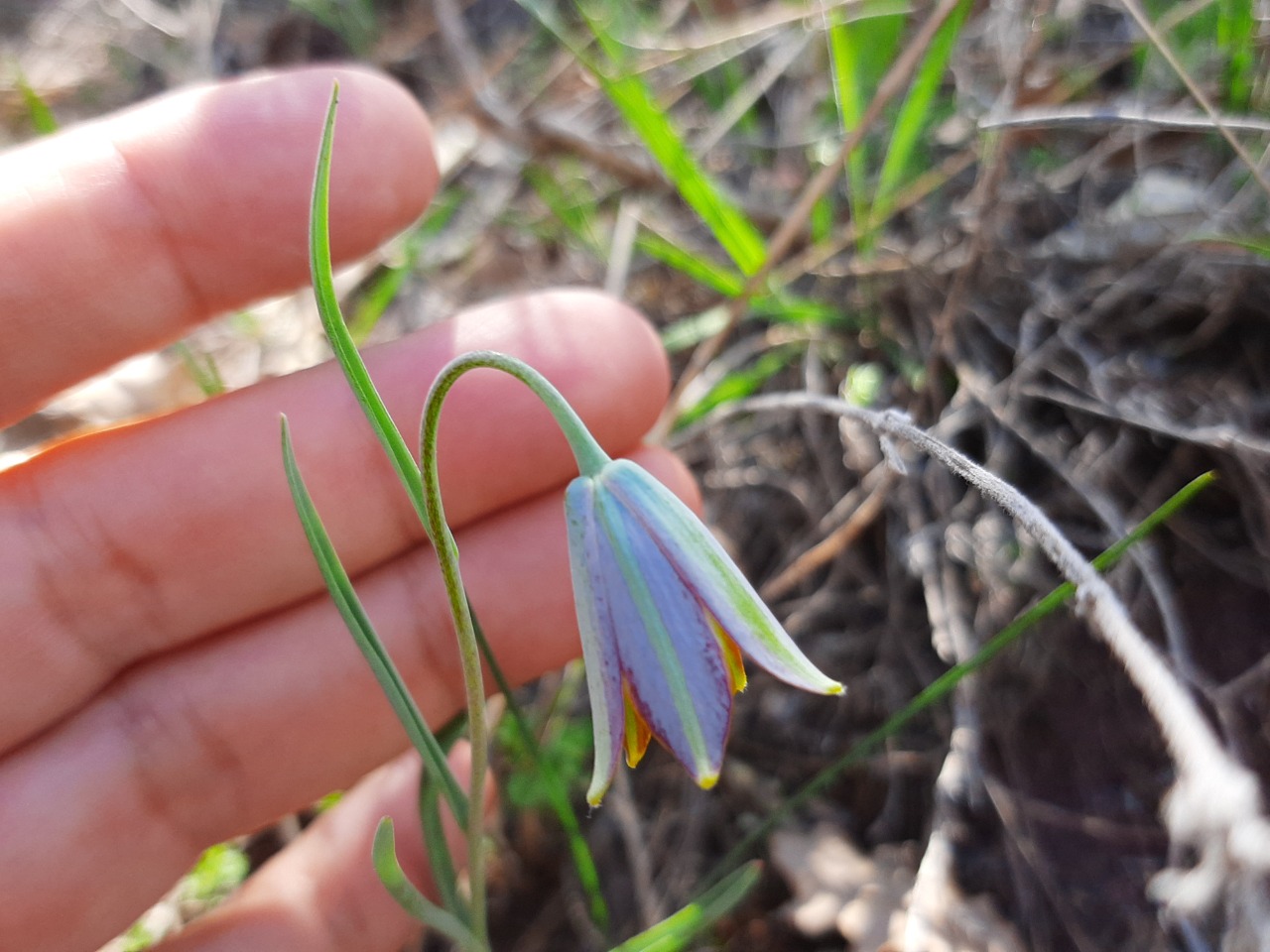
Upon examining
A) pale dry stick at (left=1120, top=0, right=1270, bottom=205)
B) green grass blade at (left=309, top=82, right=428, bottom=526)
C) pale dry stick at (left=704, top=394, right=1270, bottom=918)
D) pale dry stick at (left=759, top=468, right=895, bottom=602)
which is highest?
green grass blade at (left=309, top=82, right=428, bottom=526)

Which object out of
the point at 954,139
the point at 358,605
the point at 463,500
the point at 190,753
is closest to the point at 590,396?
the point at 463,500

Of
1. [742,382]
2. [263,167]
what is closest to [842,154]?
[742,382]

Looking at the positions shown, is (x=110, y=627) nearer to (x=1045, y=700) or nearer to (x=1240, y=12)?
(x=1045, y=700)

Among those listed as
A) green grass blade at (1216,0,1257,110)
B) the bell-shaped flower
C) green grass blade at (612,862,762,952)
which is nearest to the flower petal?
the bell-shaped flower

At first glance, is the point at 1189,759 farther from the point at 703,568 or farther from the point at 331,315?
the point at 331,315

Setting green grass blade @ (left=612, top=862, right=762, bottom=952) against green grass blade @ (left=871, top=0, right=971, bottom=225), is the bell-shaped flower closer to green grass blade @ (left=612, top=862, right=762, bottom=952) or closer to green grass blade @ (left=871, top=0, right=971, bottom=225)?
green grass blade @ (left=612, top=862, right=762, bottom=952)

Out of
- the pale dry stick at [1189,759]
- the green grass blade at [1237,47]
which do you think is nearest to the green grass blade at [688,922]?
the pale dry stick at [1189,759]

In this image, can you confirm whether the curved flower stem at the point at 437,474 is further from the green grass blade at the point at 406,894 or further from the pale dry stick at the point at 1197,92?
the pale dry stick at the point at 1197,92
